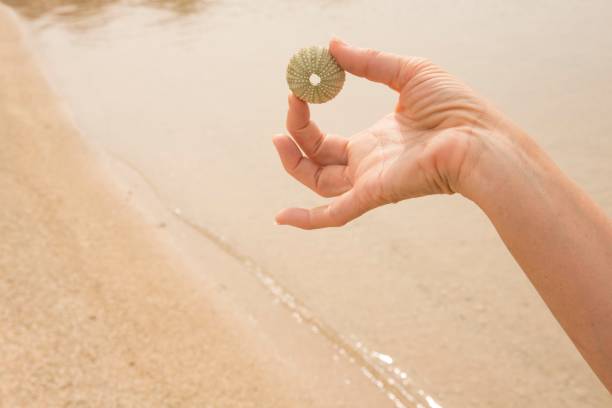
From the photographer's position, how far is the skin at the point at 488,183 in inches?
69.3

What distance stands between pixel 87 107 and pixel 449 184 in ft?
20.4

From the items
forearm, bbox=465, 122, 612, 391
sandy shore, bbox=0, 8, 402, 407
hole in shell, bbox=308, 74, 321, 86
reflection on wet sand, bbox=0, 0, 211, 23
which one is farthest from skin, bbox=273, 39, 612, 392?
reflection on wet sand, bbox=0, 0, 211, 23

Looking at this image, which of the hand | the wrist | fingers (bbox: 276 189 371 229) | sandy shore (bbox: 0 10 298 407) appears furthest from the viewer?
sandy shore (bbox: 0 10 298 407)

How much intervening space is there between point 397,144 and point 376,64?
37 cm

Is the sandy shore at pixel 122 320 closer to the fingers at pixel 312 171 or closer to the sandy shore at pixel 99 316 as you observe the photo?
the sandy shore at pixel 99 316

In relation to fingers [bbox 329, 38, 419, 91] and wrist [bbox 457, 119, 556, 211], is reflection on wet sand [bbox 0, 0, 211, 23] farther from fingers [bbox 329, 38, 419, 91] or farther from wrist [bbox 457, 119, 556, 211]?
wrist [bbox 457, 119, 556, 211]

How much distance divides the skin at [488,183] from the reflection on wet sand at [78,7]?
403 inches

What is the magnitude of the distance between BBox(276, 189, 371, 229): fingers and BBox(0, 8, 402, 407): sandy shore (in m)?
1.12

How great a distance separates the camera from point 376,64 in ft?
7.57

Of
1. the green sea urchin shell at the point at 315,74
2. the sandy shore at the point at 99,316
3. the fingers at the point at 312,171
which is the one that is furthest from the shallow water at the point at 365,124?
the green sea urchin shell at the point at 315,74

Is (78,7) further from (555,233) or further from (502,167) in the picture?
(555,233)

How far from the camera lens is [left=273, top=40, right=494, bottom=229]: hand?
2020 mm

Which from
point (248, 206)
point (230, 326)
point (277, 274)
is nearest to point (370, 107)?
point (248, 206)

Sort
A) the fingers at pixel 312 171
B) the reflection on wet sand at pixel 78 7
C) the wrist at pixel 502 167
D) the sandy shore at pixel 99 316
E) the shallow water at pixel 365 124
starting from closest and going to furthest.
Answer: the wrist at pixel 502 167, the fingers at pixel 312 171, the sandy shore at pixel 99 316, the shallow water at pixel 365 124, the reflection on wet sand at pixel 78 7
